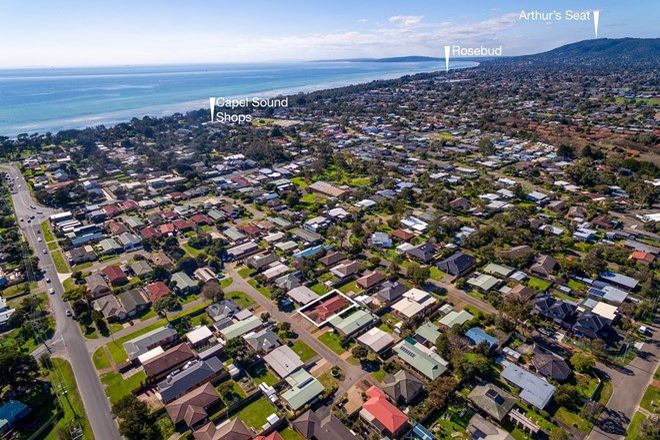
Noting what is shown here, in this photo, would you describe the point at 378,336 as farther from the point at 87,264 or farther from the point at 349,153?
the point at 349,153

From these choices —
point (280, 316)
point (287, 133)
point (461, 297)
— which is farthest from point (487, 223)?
point (287, 133)

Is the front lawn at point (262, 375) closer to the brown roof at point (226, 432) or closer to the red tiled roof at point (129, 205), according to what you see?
the brown roof at point (226, 432)

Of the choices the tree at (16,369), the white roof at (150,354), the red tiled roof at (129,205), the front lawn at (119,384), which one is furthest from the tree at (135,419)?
the red tiled roof at (129,205)

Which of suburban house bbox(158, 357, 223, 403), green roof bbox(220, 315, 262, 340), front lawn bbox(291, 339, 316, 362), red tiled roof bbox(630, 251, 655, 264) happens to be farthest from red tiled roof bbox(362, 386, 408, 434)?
red tiled roof bbox(630, 251, 655, 264)

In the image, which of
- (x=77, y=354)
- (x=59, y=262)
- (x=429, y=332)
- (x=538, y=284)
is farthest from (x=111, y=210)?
(x=538, y=284)

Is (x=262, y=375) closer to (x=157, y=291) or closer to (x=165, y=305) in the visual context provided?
(x=165, y=305)
